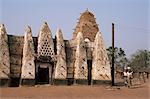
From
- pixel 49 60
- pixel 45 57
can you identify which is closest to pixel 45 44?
pixel 45 57

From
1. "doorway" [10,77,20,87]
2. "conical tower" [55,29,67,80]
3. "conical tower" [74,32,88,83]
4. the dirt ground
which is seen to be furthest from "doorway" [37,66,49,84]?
the dirt ground

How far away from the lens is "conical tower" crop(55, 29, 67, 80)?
2323 cm

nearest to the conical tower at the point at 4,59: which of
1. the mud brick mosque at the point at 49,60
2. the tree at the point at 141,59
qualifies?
the mud brick mosque at the point at 49,60

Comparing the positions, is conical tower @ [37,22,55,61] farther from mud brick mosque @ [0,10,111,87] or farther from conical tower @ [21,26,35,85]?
conical tower @ [21,26,35,85]

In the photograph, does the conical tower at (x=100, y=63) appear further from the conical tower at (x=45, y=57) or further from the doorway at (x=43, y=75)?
the doorway at (x=43, y=75)

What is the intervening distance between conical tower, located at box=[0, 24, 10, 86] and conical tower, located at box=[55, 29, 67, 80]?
4.09m

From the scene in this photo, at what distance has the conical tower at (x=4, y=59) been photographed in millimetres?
20734

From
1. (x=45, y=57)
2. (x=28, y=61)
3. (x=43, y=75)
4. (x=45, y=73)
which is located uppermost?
(x=45, y=57)

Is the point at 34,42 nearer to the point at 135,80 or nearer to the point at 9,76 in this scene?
the point at 9,76

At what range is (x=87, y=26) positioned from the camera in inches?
1237

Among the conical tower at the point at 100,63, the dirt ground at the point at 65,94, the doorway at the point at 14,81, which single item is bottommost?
the dirt ground at the point at 65,94

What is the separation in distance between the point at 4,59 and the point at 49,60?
12.7ft

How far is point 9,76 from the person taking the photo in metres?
21.2

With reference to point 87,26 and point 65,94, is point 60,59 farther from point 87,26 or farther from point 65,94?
point 87,26
